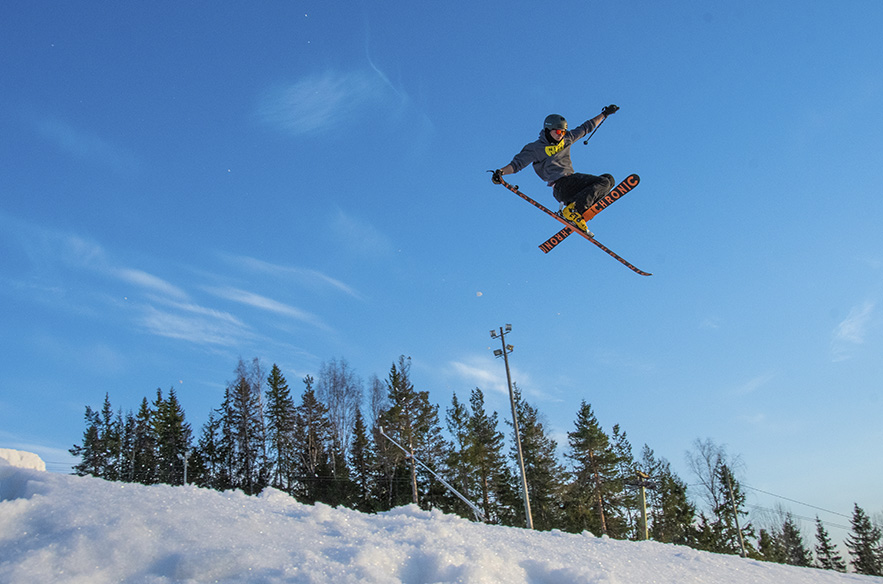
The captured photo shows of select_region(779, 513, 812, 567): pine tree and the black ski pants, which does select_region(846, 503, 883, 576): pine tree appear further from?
the black ski pants

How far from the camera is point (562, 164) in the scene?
8672mm

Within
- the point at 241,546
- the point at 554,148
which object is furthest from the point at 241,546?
the point at 554,148

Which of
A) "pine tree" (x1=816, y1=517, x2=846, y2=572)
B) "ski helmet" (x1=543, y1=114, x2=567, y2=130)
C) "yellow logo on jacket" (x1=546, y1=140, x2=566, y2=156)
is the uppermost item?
"ski helmet" (x1=543, y1=114, x2=567, y2=130)

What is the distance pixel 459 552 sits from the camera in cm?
329

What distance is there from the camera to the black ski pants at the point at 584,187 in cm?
855

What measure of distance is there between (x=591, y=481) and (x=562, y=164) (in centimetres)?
2977

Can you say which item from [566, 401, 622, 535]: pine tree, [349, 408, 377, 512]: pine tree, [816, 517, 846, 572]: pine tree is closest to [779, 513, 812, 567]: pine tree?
[816, 517, 846, 572]: pine tree

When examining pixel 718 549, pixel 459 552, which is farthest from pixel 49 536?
pixel 718 549

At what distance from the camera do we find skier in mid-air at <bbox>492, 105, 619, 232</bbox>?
27.2 feet

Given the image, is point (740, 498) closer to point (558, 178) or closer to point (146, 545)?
point (558, 178)

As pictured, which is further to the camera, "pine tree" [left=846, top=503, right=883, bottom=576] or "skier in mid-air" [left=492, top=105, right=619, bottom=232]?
"pine tree" [left=846, top=503, right=883, bottom=576]

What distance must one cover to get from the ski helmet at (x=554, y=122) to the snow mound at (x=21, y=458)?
801 centimetres

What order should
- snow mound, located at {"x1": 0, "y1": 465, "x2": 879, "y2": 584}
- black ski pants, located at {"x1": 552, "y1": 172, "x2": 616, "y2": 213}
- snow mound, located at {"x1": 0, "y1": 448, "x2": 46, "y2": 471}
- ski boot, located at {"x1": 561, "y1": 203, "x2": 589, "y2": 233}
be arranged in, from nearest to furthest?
snow mound, located at {"x1": 0, "y1": 465, "x2": 879, "y2": 584}, snow mound, located at {"x1": 0, "y1": 448, "x2": 46, "y2": 471}, black ski pants, located at {"x1": 552, "y1": 172, "x2": 616, "y2": 213}, ski boot, located at {"x1": 561, "y1": 203, "x2": 589, "y2": 233}

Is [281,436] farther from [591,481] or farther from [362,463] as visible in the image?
[591,481]
